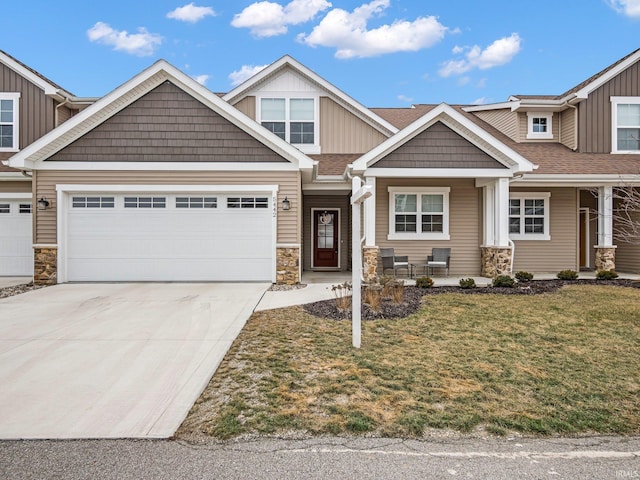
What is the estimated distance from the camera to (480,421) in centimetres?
336

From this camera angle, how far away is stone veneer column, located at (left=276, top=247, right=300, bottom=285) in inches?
430

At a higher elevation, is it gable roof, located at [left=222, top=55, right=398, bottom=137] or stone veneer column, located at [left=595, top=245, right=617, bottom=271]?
gable roof, located at [left=222, top=55, right=398, bottom=137]

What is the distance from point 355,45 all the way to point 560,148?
71.1ft

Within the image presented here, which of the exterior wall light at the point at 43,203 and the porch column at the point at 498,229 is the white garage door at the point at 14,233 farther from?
the porch column at the point at 498,229

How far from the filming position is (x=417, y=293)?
959 centimetres

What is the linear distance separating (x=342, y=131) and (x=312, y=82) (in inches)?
73.7

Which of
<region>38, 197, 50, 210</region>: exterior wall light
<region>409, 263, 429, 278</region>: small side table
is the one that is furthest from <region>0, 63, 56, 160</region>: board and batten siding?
<region>409, 263, 429, 278</region>: small side table

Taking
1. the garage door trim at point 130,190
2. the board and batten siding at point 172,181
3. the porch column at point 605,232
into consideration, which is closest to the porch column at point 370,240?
the board and batten siding at point 172,181

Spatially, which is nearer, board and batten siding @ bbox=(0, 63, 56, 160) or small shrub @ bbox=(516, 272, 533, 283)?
small shrub @ bbox=(516, 272, 533, 283)

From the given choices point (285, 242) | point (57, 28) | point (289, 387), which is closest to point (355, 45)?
point (57, 28)

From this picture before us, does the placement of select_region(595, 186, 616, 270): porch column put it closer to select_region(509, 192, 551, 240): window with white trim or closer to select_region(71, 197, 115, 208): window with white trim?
select_region(509, 192, 551, 240): window with white trim

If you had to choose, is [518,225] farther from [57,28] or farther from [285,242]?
[57,28]

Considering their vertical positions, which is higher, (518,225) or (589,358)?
(518,225)

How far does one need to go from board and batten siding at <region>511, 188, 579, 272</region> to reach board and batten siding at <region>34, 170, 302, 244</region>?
7.33 meters
